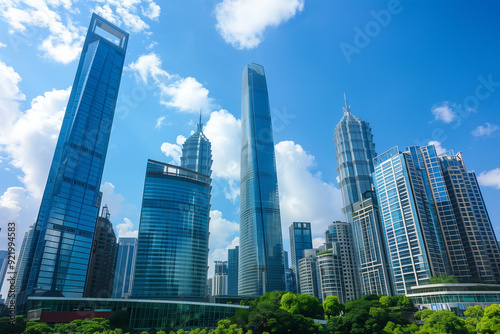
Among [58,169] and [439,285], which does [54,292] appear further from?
[439,285]

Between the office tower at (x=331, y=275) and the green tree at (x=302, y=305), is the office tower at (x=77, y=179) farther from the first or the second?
the office tower at (x=331, y=275)

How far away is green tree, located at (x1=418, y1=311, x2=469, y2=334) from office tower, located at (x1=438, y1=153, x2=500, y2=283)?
10091 cm

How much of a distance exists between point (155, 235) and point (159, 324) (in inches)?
4098

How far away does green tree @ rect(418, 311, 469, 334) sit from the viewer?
48.4m

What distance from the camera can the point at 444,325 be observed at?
4850 cm

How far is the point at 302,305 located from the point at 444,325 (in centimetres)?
2931

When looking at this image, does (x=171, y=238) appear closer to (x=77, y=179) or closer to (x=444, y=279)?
(x=77, y=179)

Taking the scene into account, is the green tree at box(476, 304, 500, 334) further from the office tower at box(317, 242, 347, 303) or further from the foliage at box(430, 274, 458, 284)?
the office tower at box(317, 242, 347, 303)

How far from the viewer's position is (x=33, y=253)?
125062mm

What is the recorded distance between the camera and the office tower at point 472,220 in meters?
136

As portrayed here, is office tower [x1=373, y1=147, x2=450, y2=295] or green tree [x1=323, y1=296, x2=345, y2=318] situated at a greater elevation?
office tower [x1=373, y1=147, x2=450, y2=295]

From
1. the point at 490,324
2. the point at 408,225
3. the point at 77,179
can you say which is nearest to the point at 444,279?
the point at 408,225

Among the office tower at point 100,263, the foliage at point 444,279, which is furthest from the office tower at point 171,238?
the foliage at point 444,279

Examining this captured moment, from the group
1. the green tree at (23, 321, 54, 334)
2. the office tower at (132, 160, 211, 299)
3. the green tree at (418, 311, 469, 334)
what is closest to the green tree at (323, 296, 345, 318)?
the green tree at (418, 311, 469, 334)
